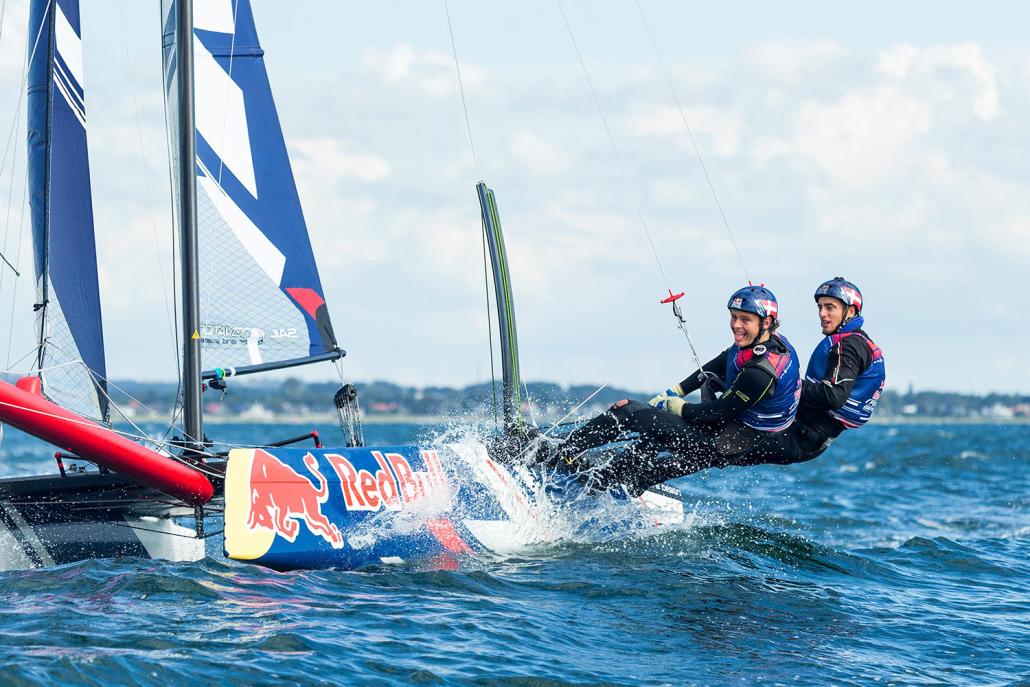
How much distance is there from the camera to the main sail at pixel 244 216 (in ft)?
24.1

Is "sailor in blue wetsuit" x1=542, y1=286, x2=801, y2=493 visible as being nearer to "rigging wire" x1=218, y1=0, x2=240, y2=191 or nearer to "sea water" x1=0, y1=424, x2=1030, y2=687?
"sea water" x1=0, y1=424, x2=1030, y2=687

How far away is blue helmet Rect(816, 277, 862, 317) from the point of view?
6.97m

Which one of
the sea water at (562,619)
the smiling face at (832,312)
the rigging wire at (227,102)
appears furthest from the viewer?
the rigging wire at (227,102)

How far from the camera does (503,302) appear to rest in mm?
7578

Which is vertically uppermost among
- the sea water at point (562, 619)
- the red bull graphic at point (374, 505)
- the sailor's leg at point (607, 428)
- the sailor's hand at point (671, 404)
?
the sailor's hand at point (671, 404)

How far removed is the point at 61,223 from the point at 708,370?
4.11m

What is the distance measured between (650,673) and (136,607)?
7.21 feet

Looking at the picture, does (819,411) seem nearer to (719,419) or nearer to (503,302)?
(719,419)

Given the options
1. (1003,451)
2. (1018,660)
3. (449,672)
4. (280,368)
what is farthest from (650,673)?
(1003,451)

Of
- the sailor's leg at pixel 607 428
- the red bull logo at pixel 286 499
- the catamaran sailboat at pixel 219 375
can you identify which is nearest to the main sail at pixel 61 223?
the catamaran sailboat at pixel 219 375

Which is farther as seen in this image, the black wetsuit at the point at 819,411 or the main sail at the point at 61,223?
the main sail at the point at 61,223

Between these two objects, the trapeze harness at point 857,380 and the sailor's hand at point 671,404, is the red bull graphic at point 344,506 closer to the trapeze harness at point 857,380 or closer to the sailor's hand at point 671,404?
the sailor's hand at point 671,404

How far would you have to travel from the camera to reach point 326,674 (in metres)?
4.40

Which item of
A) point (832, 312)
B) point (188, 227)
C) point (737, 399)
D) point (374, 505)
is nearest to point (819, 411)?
point (832, 312)
